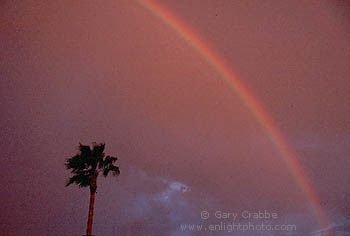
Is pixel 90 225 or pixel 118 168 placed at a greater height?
pixel 118 168

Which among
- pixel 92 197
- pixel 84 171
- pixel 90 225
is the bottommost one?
pixel 90 225

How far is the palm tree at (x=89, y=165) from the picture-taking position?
120ft

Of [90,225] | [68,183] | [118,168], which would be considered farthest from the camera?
[118,168]

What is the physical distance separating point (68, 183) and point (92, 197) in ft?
8.76

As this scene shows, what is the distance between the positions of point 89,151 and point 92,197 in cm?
456

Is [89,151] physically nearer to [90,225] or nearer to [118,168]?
[118,168]

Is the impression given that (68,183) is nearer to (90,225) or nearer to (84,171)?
(84,171)

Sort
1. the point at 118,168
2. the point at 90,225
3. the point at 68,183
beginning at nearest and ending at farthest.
→ the point at 90,225
the point at 68,183
the point at 118,168

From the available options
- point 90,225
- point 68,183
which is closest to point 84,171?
point 68,183

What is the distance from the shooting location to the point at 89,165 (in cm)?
3762

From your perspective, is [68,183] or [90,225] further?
[68,183]

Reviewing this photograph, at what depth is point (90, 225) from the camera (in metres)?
34.0

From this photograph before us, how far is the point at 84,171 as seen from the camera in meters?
37.4

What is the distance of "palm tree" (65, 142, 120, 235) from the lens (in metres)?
36.7
